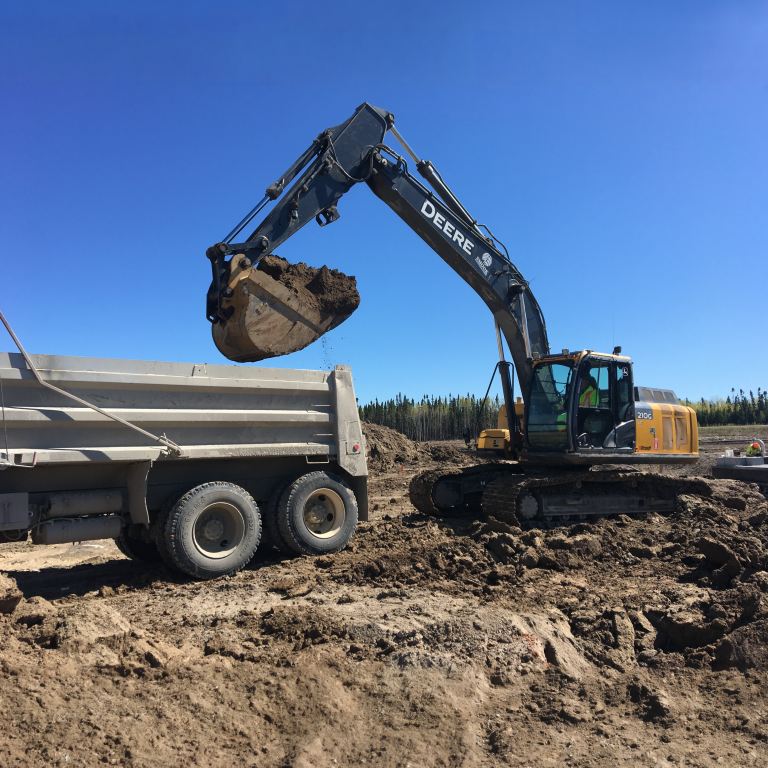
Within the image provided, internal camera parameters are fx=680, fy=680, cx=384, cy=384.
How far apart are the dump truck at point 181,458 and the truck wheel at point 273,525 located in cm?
2

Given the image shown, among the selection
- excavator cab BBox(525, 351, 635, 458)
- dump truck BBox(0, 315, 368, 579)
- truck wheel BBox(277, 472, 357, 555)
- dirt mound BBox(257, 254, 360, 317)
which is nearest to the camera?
dump truck BBox(0, 315, 368, 579)

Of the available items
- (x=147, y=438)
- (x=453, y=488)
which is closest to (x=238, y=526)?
(x=147, y=438)

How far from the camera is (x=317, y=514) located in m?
8.09

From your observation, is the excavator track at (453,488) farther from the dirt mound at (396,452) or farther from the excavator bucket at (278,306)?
the dirt mound at (396,452)

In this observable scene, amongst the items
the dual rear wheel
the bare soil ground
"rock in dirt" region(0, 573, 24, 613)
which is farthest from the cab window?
"rock in dirt" region(0, 573, 24, 613)

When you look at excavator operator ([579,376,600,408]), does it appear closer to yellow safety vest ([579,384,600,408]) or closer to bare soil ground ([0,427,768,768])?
yellow safety vest ([579,384,600,408])

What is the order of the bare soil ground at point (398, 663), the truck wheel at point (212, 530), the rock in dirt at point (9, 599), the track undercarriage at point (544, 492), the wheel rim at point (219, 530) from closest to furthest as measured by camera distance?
the bare soil ground at point (398, 663), the rock in dirt at point (9, 599), the truck wheel at point (212, 530), the wheel rim at point (219, 530), the track undercarriage at point (544, 492)

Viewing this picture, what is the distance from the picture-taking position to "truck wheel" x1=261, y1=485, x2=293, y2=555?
7.71 m

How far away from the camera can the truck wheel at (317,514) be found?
7684 millimetres

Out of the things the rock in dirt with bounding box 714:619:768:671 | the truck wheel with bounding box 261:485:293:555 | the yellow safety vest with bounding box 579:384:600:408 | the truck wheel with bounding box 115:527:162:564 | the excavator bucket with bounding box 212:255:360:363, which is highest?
the excavator bucket with bounding box 212:255:360:363

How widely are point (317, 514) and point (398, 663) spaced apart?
352cm

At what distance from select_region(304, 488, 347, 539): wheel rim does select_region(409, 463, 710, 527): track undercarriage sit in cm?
280

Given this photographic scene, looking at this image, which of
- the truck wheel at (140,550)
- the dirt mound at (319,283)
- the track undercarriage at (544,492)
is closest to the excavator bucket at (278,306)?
the dirt mound at (319,283)

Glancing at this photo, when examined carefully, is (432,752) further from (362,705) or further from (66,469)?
(66,469)
